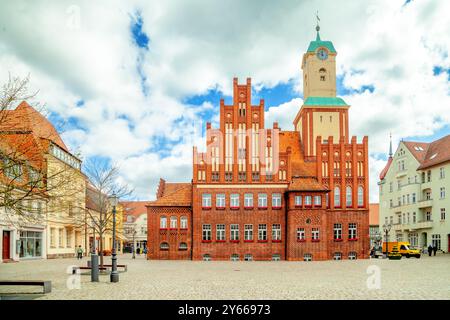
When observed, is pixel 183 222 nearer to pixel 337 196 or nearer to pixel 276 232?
pixel 276 232

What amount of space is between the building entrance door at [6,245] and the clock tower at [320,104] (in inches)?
1106

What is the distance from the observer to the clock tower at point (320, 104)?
48688 millimetres

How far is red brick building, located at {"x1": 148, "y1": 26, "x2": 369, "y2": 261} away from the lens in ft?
142

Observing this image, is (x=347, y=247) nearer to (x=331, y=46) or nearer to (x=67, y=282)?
(x=331, y=46)

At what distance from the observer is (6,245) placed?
4053 centimetres

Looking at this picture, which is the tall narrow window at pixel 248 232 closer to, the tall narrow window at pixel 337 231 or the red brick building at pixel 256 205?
the red brick building at pixel 256 205

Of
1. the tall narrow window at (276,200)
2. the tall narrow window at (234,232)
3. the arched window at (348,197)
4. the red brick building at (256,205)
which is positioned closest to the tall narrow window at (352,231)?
the red brick building at (256,205)

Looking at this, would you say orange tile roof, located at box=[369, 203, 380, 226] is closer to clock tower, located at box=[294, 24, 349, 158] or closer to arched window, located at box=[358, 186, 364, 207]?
clock tower, located at box=[294, 24, 349, 158]

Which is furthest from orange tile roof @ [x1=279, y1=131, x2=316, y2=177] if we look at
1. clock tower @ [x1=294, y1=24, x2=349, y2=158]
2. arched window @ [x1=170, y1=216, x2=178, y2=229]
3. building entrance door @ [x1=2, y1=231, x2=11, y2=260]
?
building entrance door @ [x1=2, y1=231, x2=11, y2=260]

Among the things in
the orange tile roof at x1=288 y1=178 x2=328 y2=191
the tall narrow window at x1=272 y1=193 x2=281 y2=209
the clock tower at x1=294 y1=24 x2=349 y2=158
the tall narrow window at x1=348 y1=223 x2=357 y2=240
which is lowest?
the tall narrow window at x1=348 y1=223 x2=357 y2=240

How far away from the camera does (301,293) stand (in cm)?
1659

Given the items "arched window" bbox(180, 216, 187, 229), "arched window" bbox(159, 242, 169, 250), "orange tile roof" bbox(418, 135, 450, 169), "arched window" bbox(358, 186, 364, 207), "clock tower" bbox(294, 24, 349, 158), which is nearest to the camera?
"arched window" bbox(159, 242, 169, 250)

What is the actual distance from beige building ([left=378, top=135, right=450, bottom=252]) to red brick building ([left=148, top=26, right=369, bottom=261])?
1474 cm
